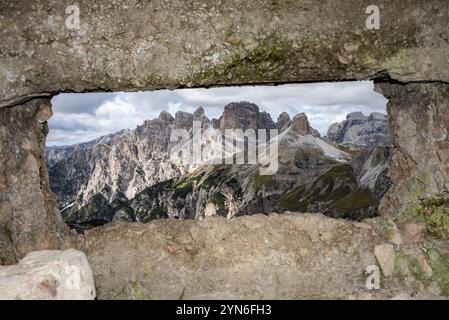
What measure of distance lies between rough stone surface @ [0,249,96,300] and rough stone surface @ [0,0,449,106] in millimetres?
2026

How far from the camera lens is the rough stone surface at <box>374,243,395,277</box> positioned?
5238 mm

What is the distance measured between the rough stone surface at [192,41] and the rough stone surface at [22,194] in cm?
39

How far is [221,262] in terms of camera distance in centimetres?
529

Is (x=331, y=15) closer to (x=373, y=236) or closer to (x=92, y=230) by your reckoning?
(x=373, y=236)

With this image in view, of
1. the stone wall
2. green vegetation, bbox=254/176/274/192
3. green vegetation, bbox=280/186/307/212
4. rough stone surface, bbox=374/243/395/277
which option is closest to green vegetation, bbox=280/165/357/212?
green vegetation, bbox=280/186/307/212

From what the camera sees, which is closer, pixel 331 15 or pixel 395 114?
pixel 331 15

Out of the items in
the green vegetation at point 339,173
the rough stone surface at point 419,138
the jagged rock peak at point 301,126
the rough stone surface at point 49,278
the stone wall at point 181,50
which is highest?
the jagged rock peak at point 301,126

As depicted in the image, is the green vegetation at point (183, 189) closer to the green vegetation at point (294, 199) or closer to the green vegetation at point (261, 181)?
the green vegetation at point (261, 181)

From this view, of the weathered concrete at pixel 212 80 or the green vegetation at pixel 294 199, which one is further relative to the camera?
the green vegetation at pixel 294 199

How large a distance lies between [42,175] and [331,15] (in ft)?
13.9

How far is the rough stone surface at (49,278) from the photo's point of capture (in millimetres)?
3527
